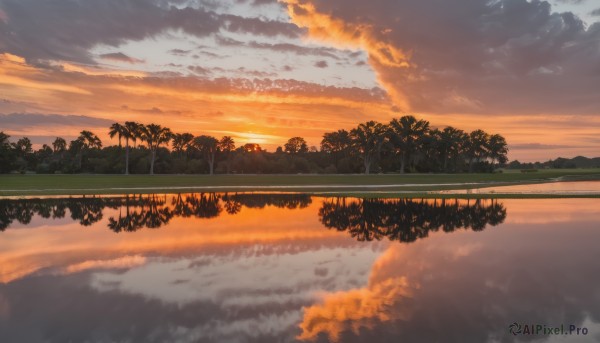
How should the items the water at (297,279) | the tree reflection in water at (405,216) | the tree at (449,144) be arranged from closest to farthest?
the water at (297,279) < the tree reflection in water at (405,216) < the tree at (449,144)

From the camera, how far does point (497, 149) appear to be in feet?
521

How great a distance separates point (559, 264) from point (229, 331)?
39.5 ft

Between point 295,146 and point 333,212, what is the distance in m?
141

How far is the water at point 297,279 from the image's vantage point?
346 inches

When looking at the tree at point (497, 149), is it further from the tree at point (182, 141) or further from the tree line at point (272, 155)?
the tree at point (182, 141)

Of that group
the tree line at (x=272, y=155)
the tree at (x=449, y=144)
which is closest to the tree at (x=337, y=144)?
the tree line at (x=272, y=155)

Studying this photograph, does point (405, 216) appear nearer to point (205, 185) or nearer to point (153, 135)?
point (205, 185)

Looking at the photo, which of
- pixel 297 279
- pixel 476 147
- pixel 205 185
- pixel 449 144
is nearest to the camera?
pixel 297 279

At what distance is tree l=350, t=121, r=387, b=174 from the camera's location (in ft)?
410

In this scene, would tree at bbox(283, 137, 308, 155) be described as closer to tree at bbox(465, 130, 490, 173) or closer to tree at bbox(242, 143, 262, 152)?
tree at bbox(242, 143, 262, 152)

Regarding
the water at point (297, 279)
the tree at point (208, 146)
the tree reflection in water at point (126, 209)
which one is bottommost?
the tree reflection in water at point (126, 209)

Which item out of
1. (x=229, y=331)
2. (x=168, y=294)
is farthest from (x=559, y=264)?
(x=168, y=294)

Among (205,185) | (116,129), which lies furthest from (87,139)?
(205,185)

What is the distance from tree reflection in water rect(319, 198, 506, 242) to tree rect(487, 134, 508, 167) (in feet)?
442
